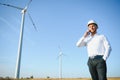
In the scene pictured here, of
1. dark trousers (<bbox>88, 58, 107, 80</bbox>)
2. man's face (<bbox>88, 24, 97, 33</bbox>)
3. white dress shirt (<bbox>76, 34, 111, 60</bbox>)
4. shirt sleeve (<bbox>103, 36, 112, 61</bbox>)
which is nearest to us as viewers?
dark trousers (<bbox>88, 58, 107, 80</bbox>)

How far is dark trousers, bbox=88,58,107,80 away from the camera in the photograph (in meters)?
4.58

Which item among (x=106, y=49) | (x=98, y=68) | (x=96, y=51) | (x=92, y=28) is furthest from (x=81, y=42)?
(x=98, y=68)

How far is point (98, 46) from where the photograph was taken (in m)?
5.09

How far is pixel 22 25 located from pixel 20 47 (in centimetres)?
284

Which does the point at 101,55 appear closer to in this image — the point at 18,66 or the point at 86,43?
the point at 86,43

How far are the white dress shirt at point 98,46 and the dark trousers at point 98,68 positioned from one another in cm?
15

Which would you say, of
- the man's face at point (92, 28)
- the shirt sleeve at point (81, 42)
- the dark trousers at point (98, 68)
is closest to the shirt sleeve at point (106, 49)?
the dark trousers at point (98, 68)

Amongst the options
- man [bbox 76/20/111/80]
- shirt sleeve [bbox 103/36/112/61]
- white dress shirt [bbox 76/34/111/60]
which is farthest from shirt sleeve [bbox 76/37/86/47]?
shirt sleeve [bbox 103/36/112/61]

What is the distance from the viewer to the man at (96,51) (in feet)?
15.2

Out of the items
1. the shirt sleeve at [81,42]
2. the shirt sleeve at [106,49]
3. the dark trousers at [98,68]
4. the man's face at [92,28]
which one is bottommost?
the dark trousers at [98,68]

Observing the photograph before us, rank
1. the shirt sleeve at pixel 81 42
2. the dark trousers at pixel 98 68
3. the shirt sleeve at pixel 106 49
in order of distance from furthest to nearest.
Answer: the shirt sleeve at pixel 81 42, the shirt sleeve at pixel 106 49, the dark trousers at pixel 98 68

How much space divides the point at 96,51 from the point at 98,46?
178 mm

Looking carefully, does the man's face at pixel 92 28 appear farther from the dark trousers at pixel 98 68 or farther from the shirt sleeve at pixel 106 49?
the dark trousers at pixel 98 68

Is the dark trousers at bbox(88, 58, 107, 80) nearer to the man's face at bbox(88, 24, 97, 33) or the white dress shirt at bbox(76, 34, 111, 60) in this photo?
the white dress shirt at bbox(76, 34, 111, 60)
